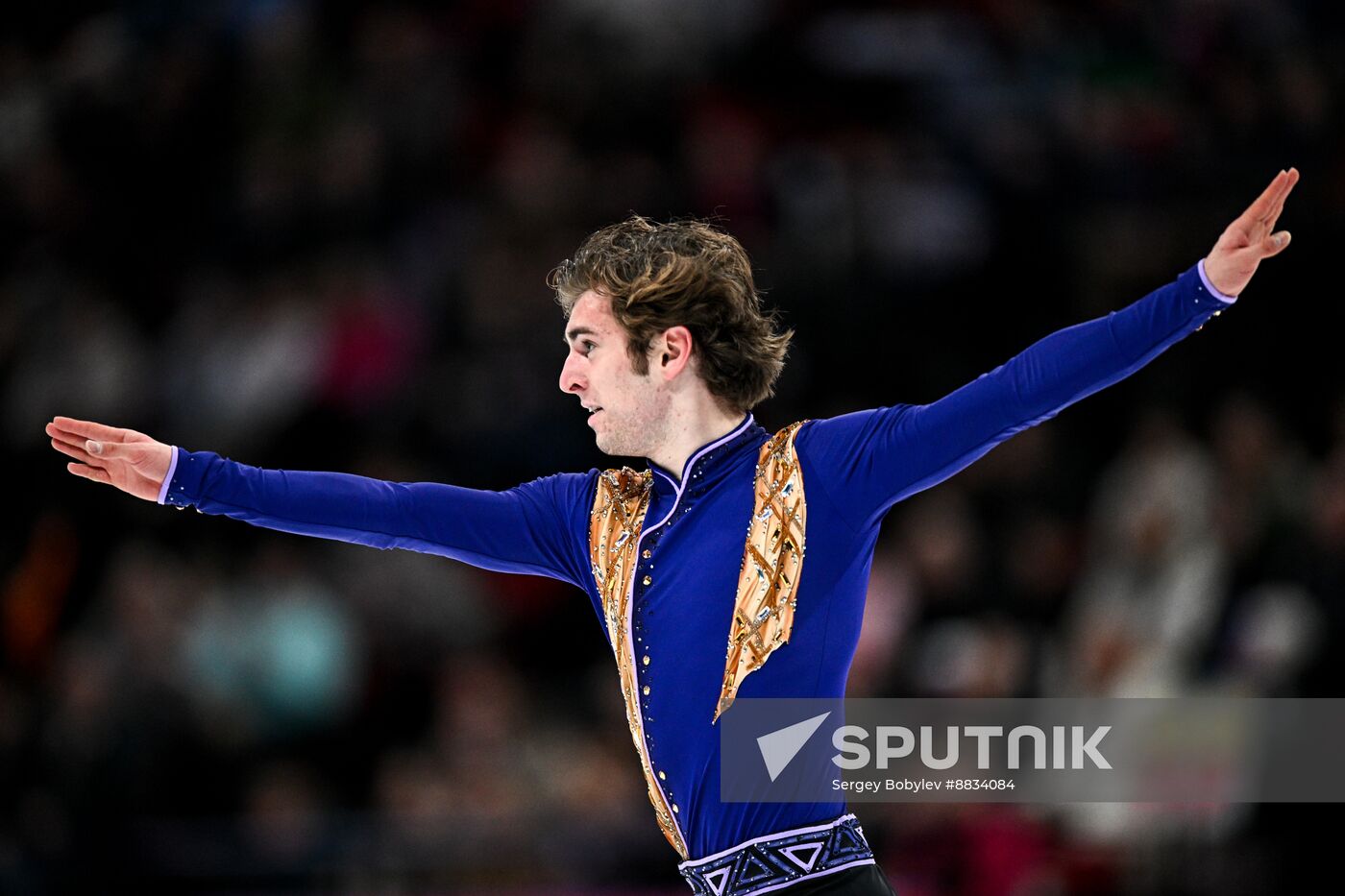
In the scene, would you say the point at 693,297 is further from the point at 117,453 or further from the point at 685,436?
the point at 117,453

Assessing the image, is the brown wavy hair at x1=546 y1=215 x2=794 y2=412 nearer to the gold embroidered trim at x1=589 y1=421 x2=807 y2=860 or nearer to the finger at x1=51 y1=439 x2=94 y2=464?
the gold embroidered trim at x1=589 y1=421 x2=807 y2=860

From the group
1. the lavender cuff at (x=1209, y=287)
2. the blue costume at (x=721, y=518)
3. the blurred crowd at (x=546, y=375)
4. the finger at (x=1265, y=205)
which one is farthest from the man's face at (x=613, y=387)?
the blurred crowd at (x=546, y=375)

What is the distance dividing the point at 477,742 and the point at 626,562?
15.3 feet

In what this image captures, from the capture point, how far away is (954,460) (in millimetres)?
3527

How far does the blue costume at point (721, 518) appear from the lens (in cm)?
340

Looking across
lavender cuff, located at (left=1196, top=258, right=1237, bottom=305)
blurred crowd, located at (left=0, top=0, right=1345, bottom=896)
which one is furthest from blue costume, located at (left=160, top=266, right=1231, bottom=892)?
blurred crowd, located at (left=0, top=0, right=1345, bottom=896)

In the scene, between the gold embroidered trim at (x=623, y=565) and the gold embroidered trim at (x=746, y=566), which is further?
the gold embroidered trim at (x=623, y=565)

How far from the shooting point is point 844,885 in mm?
3604

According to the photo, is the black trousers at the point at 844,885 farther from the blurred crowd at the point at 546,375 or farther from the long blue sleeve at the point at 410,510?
the blurred crowd at the point at 546,375

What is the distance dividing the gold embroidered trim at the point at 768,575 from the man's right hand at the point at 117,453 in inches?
50.2

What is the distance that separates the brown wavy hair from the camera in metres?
3.86

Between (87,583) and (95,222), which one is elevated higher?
(95,222)

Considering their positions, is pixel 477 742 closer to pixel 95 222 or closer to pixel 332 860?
pixel 332 860

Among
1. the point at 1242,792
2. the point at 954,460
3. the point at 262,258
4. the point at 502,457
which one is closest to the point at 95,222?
the point at 262,258
